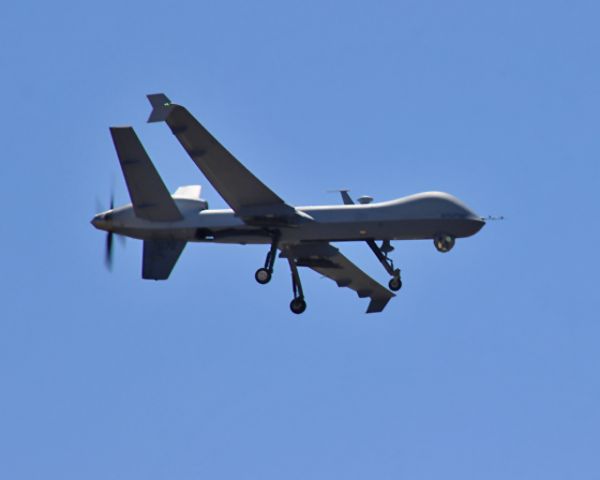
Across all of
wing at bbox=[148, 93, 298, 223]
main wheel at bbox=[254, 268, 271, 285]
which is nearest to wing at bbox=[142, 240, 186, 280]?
wing at bbox=[148, 93, 298, 223]

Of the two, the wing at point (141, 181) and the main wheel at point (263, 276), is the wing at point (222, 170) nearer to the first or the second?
the main wheel at point (263, 276)

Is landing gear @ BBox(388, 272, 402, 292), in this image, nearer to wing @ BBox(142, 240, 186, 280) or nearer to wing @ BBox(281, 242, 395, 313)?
wing @ BBox(281, 242, 395, 313)

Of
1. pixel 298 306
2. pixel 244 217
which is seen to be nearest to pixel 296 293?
pixel 298 306

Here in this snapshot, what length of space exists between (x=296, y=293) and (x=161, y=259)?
5.18 m

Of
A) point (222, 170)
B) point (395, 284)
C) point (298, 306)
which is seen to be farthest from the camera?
point (298, 306)

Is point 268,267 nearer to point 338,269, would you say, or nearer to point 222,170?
point 222,170

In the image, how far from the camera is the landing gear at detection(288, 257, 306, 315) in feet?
200

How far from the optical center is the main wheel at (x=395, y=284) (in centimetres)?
5838

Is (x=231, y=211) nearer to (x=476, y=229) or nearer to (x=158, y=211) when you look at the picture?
(x=158, y=211)

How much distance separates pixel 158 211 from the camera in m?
60.1

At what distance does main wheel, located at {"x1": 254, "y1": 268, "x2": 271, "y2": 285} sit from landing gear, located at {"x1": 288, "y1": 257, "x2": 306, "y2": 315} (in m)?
2.17

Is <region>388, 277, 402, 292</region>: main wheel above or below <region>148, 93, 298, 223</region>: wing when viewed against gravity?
below

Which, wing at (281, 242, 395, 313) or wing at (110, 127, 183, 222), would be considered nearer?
wing at (110, 127, 183, 222)

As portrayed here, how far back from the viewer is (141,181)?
6019cm
